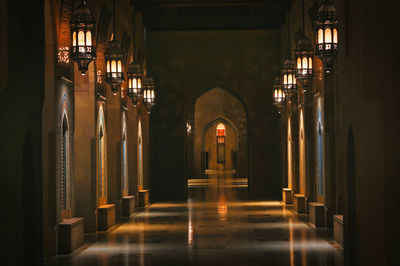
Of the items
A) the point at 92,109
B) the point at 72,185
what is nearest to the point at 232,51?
the point at 92,109

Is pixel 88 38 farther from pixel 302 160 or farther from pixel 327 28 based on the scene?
pixel 302 160

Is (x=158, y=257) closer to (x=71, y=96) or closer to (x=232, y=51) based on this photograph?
(x=71, y=96)

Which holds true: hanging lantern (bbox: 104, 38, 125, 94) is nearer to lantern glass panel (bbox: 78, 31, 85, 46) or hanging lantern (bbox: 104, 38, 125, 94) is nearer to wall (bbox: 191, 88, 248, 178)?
lantern glass panel (bbox: 78, 31, 85, 46)

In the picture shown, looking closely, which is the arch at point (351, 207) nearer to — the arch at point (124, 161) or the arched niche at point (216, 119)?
the arch at point (124, 161)

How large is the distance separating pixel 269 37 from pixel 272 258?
1677 cm

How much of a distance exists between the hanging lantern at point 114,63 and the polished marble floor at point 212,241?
11.2 ft

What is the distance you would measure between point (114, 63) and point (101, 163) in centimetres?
277

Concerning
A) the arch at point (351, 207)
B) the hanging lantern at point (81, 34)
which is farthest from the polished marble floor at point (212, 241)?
the hanging lantern at point (81, 34)

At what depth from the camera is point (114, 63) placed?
14727mm

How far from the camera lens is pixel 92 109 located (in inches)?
560

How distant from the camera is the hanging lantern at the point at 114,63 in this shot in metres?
14.7

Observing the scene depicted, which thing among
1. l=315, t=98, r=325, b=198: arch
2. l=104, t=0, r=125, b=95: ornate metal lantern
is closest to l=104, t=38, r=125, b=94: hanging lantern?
l=104, t=0, r=125, b=95: ornate metal lantern

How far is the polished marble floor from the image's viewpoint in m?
10.5

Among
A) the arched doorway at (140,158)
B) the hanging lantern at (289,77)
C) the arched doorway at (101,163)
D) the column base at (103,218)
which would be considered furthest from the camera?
the arched doorway at (140,158)
